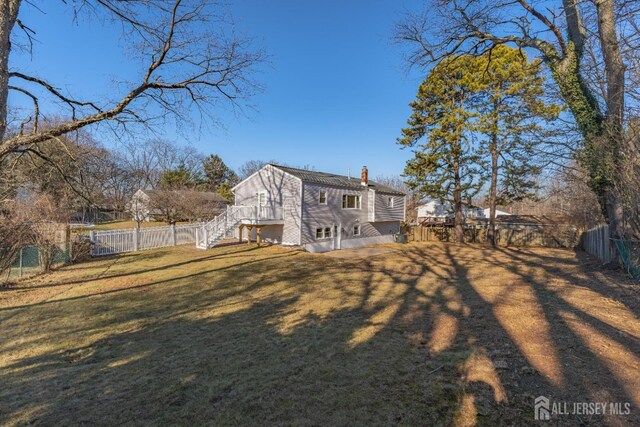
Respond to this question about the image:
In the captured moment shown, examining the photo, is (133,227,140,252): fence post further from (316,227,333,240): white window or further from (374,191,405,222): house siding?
(374,191,405,222): house siding

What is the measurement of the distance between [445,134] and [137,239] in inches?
786

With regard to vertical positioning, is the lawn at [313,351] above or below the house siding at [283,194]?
below

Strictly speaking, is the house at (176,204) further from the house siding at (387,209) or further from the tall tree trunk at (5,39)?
the tall tree trunk at (5,39)

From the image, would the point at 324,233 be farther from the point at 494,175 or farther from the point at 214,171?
the point at 214,171

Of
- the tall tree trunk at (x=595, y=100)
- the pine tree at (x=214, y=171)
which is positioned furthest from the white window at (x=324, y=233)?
the pine tree at (x=214, y=171)

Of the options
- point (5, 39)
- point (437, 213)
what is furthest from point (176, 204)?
point (437, 213)

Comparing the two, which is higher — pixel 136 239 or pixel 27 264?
pixel 136 239

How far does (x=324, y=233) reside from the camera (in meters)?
19.4

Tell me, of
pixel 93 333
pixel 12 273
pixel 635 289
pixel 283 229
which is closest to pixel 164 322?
pixel 93 333

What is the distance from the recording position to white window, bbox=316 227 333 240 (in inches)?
748

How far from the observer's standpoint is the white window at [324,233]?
19003mm

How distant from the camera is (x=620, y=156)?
766 centimetres

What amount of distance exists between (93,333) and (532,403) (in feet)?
22.8

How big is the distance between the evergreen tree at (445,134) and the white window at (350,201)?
452 cm
